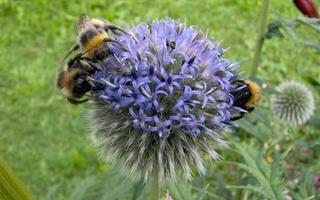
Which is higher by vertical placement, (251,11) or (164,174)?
(164,174)

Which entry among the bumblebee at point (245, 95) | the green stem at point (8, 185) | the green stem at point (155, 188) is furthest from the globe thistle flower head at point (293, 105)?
the green stem at point (8, 185)

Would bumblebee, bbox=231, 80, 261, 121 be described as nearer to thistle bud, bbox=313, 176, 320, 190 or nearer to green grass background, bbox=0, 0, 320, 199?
thistle bud, bbox=313, 176, 320, 190

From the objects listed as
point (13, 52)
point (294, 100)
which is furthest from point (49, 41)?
point (294, 100)

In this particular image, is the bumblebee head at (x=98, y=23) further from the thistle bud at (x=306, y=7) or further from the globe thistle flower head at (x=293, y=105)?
the globe thistle flower head at (x=293, y=105)

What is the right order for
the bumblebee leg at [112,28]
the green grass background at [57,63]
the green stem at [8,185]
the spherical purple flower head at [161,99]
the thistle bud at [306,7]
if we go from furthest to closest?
1. the green grass background at [57,63]
2. the thistle bud at [306,7]
3. the bumblebee leg at [112,28]
4. the spherical purple flower head at [161,99]
5. the green stem at [8,185]

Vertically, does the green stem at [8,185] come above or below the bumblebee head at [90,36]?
below

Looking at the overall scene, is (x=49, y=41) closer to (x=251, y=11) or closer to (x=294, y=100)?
(x=251, y=11)
